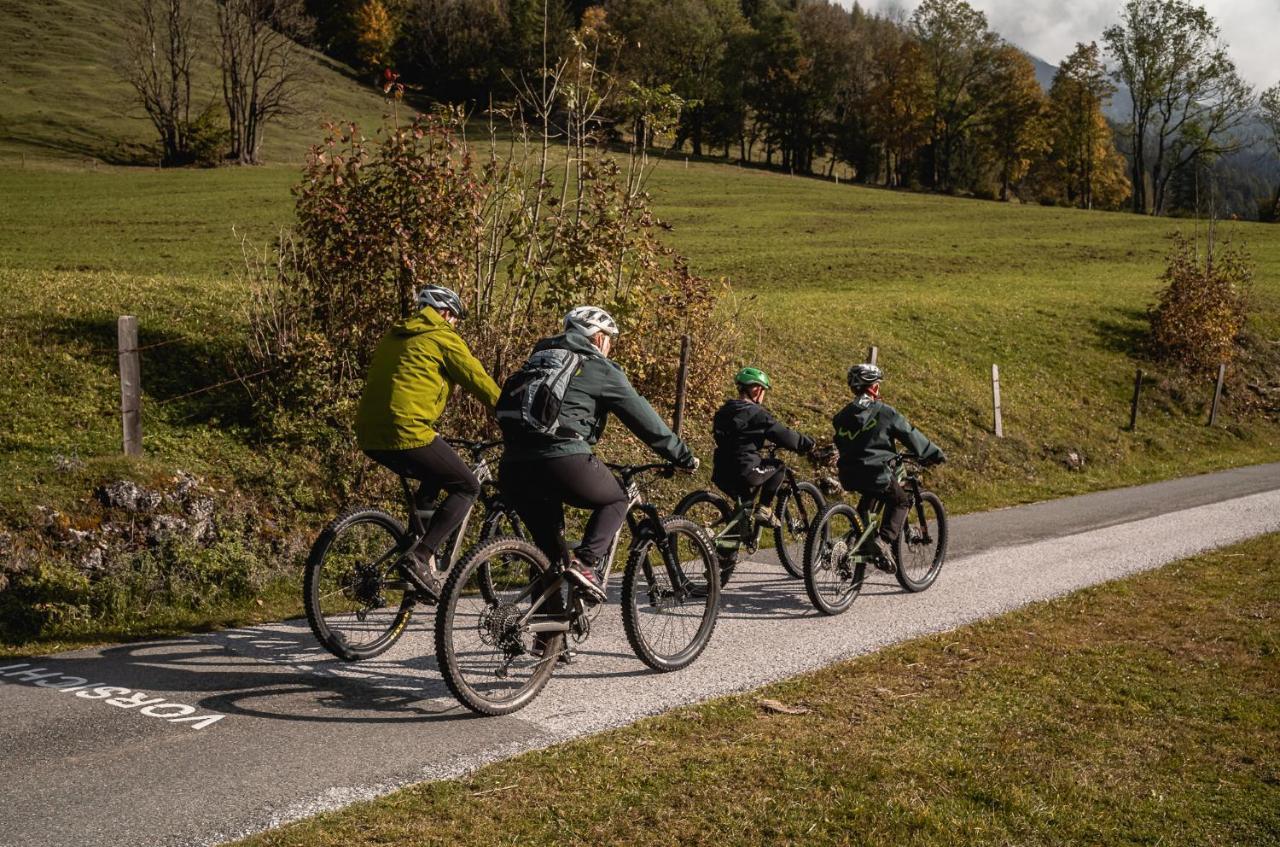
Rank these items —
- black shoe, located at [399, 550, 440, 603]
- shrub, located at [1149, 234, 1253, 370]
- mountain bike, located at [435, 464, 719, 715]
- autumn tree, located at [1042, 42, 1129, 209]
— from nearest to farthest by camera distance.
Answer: mountain bike, located at [435, 464, 719, 715] < black shoe, located at [399, 550, 440, 603] < shrub, located at [1149, 234, 1253, 370] < autumn tree, located at [1042, 42, 1129, 209]

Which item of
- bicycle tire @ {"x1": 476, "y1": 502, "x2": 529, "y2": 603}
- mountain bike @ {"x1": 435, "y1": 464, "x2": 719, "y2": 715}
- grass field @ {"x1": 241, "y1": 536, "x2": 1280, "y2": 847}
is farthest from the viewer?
bicycle tire @ {"x1": 476, "y1": 502, "x2": 529, "y2": 603}

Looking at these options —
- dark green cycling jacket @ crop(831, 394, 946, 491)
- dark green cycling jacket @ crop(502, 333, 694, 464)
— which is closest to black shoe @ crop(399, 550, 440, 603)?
dark green cycling jacket @ crop(502, 333, 694, 464)

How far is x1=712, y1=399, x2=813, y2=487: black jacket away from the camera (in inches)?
360

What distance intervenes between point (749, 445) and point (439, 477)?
3.14 m

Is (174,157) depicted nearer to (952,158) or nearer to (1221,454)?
(1221,454)

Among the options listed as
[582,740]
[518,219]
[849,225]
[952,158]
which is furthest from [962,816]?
[952,158]

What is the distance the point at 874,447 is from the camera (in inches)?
374

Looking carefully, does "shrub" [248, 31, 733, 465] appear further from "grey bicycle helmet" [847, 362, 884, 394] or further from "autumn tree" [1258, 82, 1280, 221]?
"autumn tree" [1258, 82, 1280, 221]

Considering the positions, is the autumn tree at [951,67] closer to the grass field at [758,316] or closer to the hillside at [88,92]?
the grass field at [758,316]

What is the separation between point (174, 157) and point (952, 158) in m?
58.5

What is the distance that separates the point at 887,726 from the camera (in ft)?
20.5

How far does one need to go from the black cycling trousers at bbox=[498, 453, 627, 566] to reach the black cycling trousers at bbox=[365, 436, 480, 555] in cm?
43

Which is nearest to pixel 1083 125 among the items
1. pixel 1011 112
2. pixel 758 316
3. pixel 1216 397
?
pixel 1011 112

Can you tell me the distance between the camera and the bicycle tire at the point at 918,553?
9.86 meters
